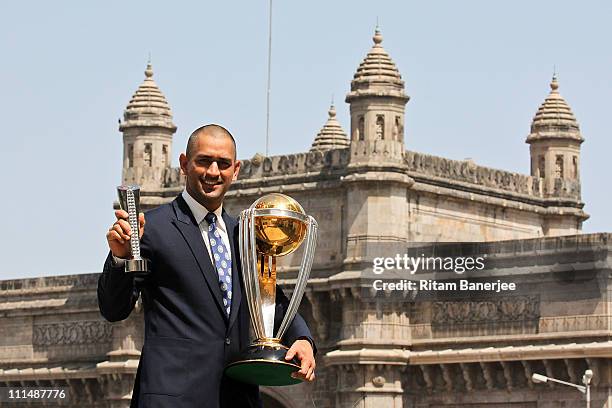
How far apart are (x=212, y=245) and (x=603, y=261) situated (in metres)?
36.7

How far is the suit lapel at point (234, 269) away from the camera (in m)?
8.36

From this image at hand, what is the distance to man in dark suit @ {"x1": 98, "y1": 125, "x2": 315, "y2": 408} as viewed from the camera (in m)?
8.13

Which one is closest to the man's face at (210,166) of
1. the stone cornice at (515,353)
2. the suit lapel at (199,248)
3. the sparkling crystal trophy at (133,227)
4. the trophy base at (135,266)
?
the suit lapel at (199,248)

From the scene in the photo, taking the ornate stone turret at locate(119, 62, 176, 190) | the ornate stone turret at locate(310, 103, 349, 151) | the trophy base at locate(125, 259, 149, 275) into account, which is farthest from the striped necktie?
the ornate stone turret at locate(310, 103, 349, 151)

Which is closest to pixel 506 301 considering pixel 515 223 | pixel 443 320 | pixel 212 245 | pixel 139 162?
pixel 443 320

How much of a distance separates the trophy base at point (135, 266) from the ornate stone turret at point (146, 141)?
46.1 metres

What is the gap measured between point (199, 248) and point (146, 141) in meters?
46.4

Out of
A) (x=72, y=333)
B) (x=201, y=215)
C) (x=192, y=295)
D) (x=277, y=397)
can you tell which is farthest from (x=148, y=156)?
(x=192, y=295)

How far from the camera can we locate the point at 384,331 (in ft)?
157

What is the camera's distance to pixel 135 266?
806 cm

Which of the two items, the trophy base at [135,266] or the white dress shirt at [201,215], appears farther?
the white dress shirt at [201,215]

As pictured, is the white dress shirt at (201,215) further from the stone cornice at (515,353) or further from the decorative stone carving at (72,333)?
the decorative stone carving at (72,333)

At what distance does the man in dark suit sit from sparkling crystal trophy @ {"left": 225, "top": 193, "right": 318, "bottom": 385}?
0.28 feet

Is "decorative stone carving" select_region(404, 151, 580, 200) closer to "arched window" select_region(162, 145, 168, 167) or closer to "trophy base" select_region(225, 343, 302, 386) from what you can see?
"arched window" select_region(162, 145, 168, 167)
